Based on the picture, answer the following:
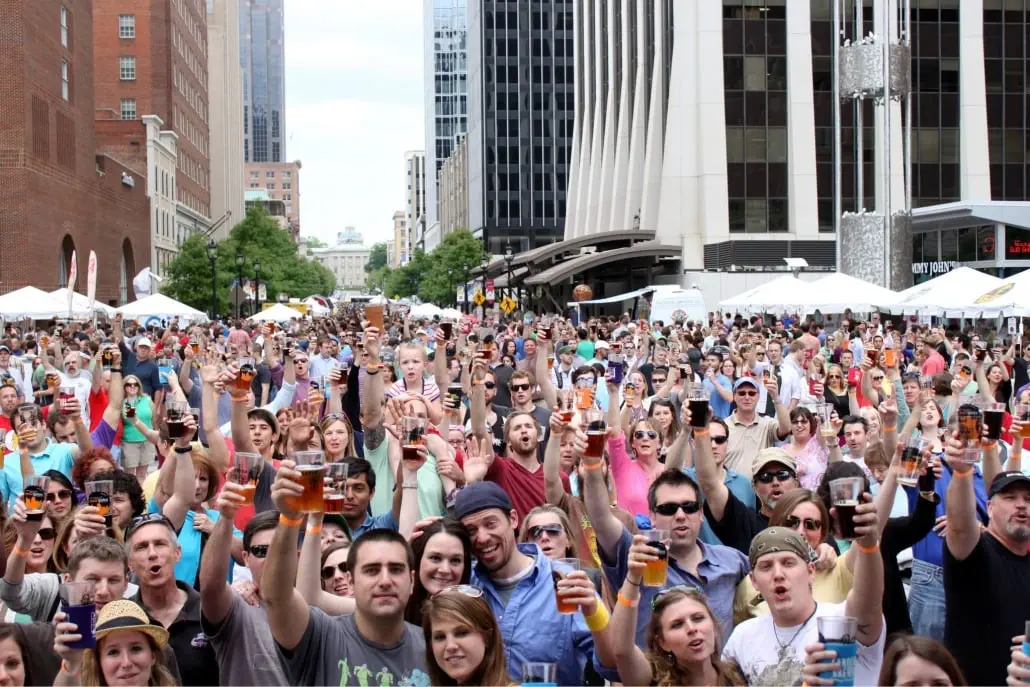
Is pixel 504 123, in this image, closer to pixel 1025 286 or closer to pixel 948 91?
pixel 948 91

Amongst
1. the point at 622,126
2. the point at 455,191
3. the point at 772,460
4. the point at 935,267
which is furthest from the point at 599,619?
the point at 455,191

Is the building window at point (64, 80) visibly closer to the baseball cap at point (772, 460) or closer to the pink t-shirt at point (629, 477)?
the pink t-shirt at point (629, 477)

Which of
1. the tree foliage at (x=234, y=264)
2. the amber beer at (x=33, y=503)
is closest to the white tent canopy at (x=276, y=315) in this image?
the tree foliage at (x=234, y=264)

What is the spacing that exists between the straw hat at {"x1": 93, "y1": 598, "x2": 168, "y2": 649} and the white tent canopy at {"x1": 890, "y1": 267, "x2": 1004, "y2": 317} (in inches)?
864

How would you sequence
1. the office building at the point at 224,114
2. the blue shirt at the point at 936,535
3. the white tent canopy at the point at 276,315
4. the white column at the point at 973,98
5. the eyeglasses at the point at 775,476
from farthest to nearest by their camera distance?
the office building at the point at 224,114, the white column at the point at 973,98, the white tent canopy at the point at 276,315, the eyeglasses at the point at 775,476, the blue shirt at the point at 936,535

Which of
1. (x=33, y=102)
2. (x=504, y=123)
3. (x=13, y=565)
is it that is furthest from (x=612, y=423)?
(x=504, y=123)

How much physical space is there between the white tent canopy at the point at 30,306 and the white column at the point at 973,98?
127 ft

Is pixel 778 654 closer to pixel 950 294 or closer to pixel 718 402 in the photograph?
pixel 718 402

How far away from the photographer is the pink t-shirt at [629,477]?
7.79 metres

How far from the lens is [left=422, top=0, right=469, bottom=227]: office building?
17362 centimetres

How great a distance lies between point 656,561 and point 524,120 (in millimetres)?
108896

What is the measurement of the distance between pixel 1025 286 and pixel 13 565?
19.4 m

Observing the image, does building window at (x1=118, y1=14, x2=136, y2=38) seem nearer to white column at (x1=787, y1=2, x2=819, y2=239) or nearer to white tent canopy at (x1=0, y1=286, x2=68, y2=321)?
white column at (x1=787, y1=2, x2=819, y2=239)

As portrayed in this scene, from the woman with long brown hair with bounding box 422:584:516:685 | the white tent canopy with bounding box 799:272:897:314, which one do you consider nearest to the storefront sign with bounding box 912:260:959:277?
the white tent canopy with bounding box 799:272:897:314
